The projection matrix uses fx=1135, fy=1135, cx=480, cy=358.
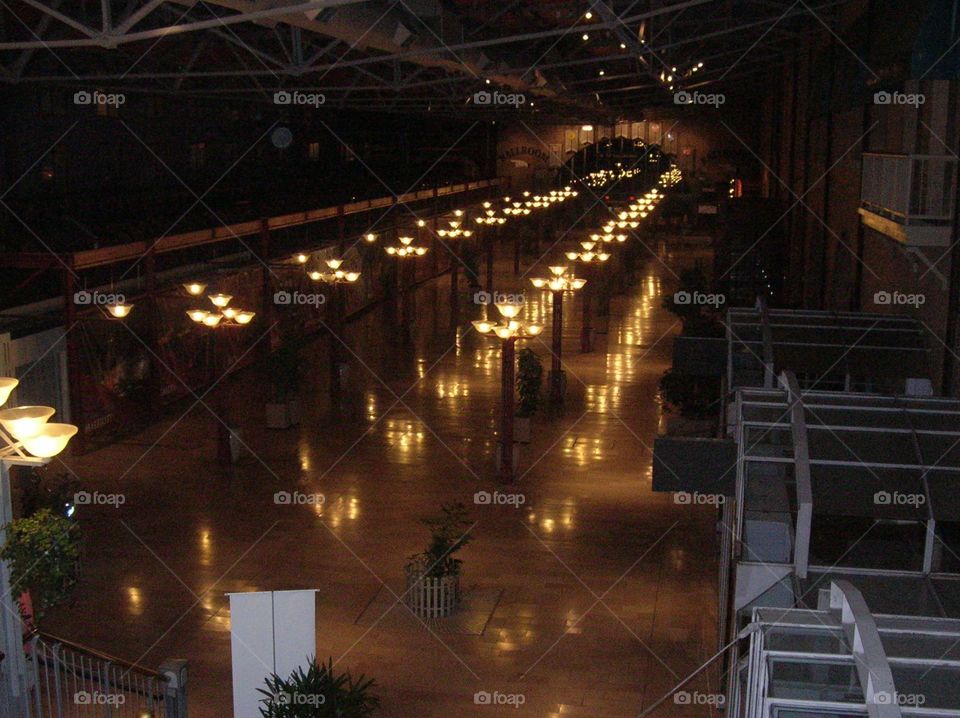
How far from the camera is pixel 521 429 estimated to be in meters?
17.0

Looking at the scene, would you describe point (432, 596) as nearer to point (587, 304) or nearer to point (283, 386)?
point (283, 386)

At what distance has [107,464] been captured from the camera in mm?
15758

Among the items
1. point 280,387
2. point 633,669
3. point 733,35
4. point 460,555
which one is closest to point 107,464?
point 280,387

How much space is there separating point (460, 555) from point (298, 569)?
1.78 metres

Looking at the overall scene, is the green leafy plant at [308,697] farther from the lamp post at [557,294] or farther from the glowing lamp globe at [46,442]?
the lamp post at [557,294]

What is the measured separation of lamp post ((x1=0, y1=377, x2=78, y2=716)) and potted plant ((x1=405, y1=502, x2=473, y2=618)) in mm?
3805

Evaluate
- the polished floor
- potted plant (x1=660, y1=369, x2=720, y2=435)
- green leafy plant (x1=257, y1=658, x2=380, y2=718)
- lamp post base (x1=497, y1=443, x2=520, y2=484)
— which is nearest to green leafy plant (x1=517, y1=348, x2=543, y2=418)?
the polished floor

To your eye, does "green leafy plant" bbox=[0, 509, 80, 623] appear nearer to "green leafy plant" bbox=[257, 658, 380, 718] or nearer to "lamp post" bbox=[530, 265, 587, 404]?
"green leafy plant" bbox=[257, 658, 380, 718]

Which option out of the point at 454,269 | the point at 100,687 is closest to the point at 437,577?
the point at 100,687

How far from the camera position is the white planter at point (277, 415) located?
17.7 meters

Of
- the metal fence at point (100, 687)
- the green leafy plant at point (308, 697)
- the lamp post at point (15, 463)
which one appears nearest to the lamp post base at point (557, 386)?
the metal fence at point (100, 687)

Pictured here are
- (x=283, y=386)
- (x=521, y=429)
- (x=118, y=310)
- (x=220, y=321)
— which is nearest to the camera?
(x=118, y=310)

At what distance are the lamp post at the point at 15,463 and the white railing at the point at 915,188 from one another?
307 inches

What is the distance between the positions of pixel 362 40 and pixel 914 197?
671 centimetres
